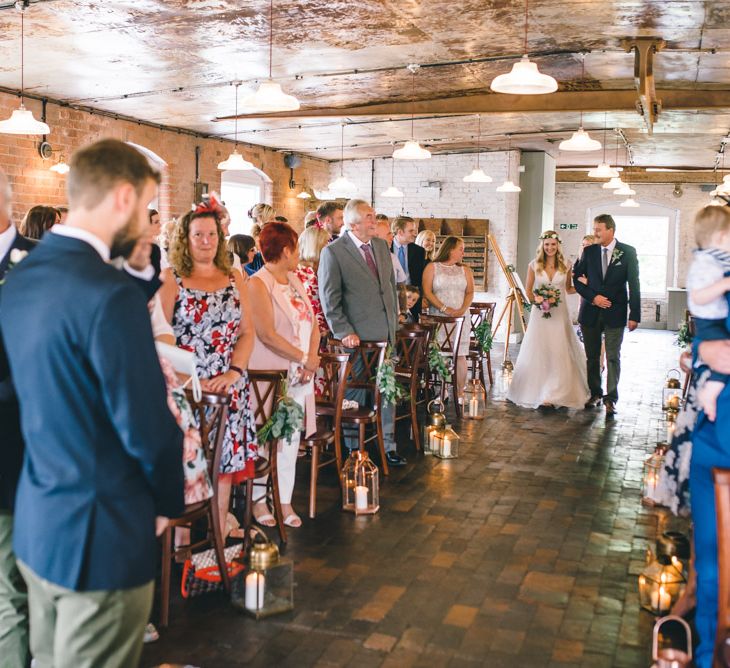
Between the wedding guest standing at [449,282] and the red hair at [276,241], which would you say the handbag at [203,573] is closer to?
the red hair at [276,241]

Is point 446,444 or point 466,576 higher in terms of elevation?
point 446,444

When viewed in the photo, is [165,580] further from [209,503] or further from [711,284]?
[711,284]

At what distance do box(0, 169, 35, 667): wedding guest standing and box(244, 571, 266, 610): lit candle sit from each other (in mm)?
982

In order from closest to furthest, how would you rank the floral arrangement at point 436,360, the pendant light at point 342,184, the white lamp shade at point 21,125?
the white lamp shade at point 21,125, the floral arrangement at point 436,360, the pendant light at point 342,184

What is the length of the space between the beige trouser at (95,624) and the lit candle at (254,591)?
1594mm

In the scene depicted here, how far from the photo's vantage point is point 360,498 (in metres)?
4.91

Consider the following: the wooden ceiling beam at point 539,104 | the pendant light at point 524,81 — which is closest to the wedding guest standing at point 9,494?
the pendant light at point 524,81

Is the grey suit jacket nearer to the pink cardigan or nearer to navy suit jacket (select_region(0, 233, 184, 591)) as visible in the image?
the pink cardigan

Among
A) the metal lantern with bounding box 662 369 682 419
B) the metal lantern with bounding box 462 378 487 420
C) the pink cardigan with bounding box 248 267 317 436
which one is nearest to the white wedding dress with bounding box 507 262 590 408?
the metal lantern with bounding box 462 378 487 420

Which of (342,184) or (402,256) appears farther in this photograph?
(342,184)

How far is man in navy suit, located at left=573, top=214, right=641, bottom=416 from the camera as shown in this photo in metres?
7.96

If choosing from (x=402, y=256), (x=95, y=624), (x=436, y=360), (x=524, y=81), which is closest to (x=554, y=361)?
(x=436, y=360)

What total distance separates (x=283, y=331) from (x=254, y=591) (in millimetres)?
1542

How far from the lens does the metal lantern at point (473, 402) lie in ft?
25.9
